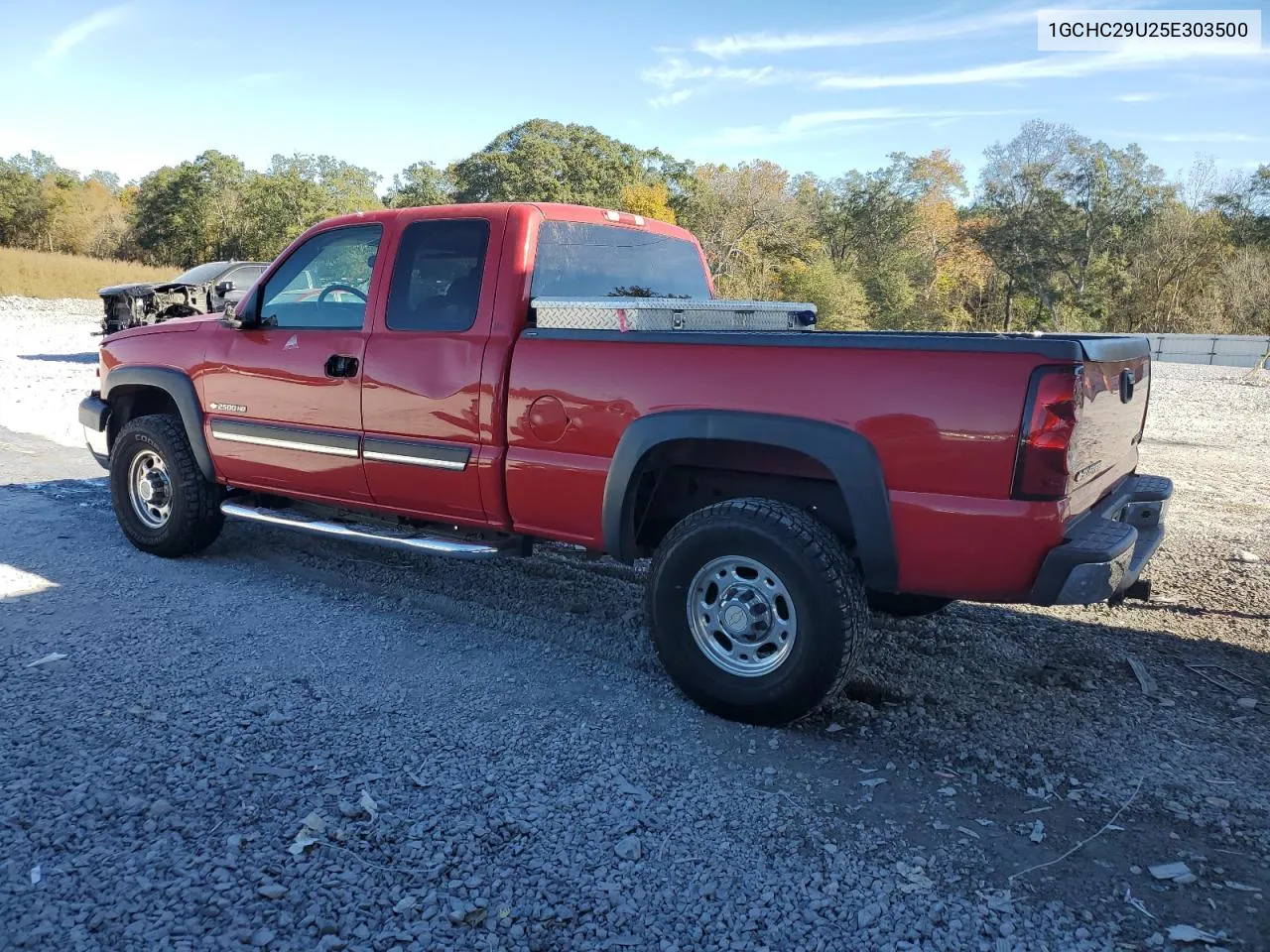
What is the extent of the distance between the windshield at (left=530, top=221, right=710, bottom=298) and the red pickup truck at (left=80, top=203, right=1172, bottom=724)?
16 mm

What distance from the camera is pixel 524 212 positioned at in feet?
14.6

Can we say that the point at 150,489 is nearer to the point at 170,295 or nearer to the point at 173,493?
the point at 173,493

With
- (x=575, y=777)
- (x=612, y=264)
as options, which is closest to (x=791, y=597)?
(x=575, y=777)

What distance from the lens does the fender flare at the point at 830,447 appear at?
331 centimetres

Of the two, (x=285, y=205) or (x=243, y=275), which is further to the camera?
(x=285, y=205)

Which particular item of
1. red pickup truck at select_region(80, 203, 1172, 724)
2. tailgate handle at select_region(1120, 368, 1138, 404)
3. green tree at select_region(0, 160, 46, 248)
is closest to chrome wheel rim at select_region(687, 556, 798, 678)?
red pickup truck at select_region(80, 203, 1172, 724)

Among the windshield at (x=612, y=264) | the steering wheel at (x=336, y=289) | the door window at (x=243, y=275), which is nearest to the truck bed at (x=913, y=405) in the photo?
the windshield at (x=612, y=264)

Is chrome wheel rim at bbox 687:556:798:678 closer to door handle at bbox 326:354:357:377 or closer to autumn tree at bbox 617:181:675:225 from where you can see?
door handle at bbox 326:354:357:377

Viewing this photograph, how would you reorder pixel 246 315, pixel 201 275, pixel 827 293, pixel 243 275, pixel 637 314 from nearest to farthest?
pixel 637 314, pixel 246 315, pixel 243 275, pixel 201 275, pixel 827 293

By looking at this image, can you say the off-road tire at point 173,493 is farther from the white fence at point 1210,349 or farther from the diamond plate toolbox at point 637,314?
the white fence at point 1210,349

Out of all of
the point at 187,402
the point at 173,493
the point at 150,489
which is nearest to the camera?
the point at 187,402

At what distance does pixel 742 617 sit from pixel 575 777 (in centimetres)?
91

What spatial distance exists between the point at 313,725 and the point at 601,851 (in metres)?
1.35

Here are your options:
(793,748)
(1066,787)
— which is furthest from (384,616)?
(1066,787)
